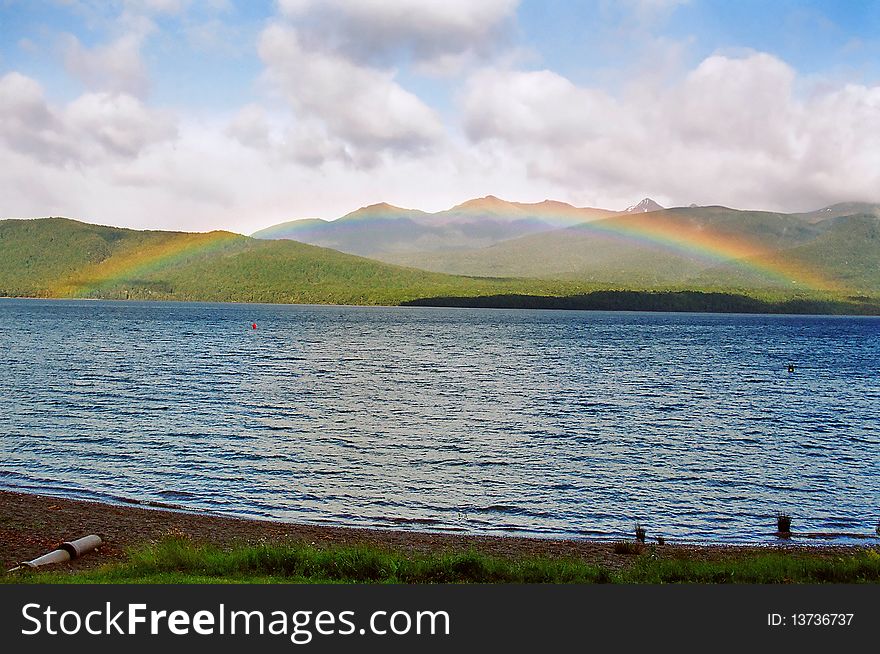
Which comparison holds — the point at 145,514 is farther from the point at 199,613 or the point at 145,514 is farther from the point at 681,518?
the point at 681,518

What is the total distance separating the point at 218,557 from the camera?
607 inches

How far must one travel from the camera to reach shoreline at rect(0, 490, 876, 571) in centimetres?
1911

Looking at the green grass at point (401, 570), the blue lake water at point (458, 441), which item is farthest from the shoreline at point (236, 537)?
the green grass at point (401, 570)

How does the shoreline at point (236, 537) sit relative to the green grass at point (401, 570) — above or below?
below

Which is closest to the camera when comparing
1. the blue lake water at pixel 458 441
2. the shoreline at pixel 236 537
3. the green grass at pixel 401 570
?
the green grass at pixel 401 570

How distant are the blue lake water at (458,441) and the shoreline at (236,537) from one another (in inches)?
86.5

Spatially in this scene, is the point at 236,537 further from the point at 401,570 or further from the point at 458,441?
the point at 458,441

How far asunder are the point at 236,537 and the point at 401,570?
7661 millimetres

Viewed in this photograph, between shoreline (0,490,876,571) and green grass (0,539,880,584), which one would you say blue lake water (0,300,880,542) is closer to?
shoreline (0,490,876,571)

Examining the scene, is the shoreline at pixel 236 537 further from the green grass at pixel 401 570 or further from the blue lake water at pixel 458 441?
the green grass at pixel 401 570

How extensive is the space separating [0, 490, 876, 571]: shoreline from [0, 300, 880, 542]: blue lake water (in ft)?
7.21

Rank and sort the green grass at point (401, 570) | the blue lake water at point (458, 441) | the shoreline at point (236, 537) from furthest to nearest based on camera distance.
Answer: the blue lake water at point (458, 441) < the shoreline at point (236, 537) < the green grass at point (401, 570)

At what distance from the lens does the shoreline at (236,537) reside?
19.1m

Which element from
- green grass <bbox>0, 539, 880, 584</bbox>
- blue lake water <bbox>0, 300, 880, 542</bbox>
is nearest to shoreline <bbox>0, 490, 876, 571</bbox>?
blue lake water <bbox>0, 300, 880, 542</bbox>
